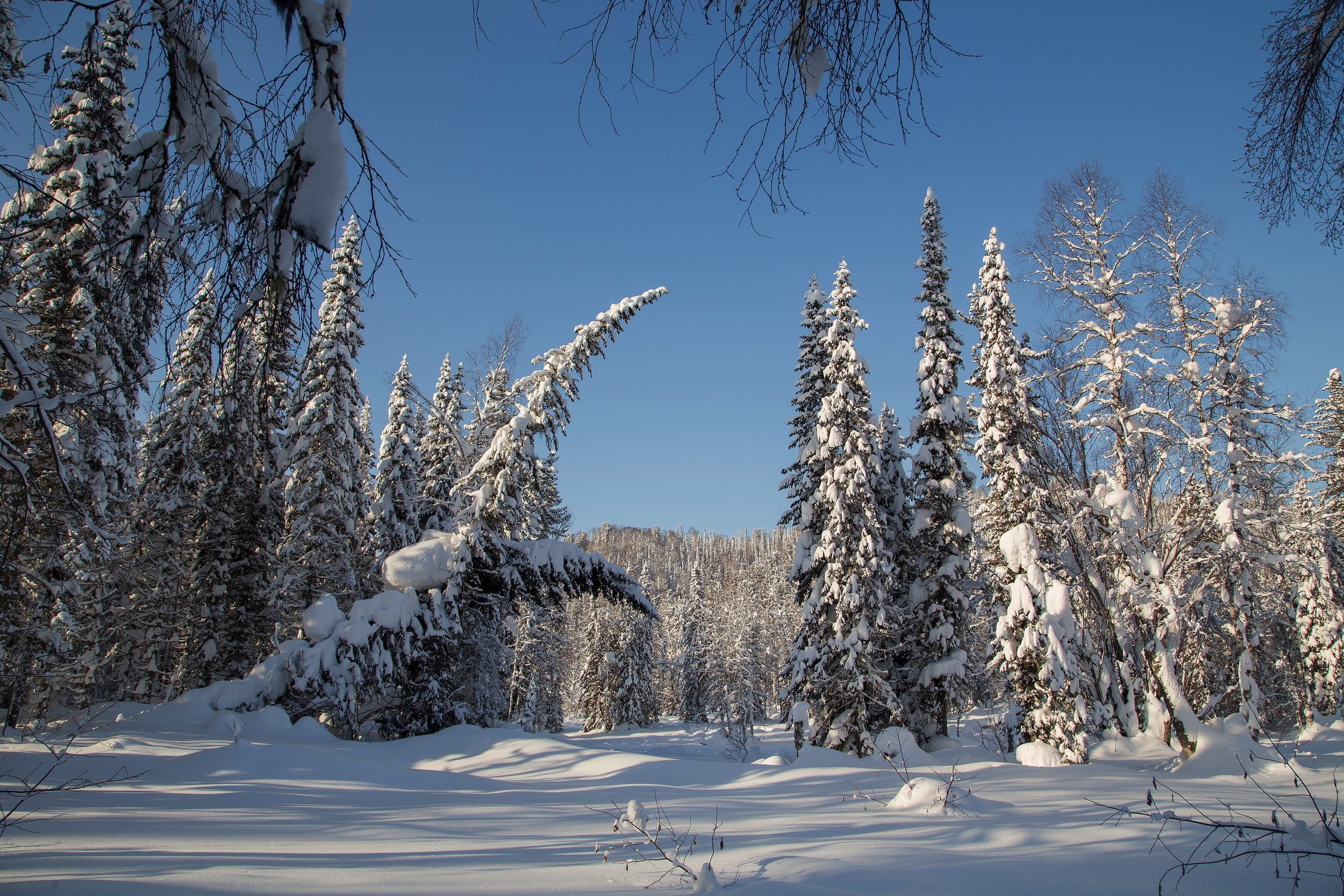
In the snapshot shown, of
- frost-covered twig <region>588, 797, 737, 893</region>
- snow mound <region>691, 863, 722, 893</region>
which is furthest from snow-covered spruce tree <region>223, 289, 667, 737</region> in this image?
snow mound <region>691, 863, 722, 893</region>

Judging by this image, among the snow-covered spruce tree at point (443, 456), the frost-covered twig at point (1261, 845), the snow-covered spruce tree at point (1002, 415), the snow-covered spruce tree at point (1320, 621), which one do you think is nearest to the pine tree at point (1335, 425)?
the snow-covered spruce tree at point (1320, 621)

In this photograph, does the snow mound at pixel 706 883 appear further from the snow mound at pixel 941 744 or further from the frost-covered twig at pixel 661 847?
the snow mound at pixel 941 744

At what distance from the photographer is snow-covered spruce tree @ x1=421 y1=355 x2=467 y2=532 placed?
17.9 meters

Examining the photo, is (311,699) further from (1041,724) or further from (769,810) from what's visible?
(1041,724)

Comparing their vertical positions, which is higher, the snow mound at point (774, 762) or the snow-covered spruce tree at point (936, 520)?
the snow-covered spruce tree at point (936, 520)

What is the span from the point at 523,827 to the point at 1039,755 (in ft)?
47.1

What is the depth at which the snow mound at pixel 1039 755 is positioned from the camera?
14.8 m

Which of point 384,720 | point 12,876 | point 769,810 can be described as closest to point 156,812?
point 12,876

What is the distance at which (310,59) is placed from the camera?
2.61m

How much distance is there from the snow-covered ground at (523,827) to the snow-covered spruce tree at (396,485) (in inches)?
432

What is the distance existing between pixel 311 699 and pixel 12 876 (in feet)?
28.0

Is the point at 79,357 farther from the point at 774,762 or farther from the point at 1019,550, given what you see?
the point at 1019,550

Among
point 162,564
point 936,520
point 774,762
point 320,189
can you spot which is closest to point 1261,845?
point 774,762

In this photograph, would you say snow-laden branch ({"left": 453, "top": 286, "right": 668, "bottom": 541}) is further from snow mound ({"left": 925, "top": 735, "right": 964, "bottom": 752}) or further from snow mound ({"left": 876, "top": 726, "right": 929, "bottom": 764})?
snow mound ({"left": 925, "top": 735, "right": 964, "bottom": 752})
